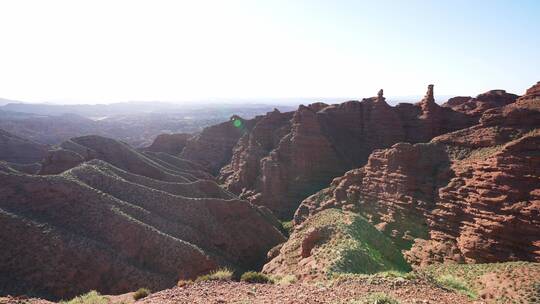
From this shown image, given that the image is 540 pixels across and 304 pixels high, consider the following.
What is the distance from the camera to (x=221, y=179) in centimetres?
9300

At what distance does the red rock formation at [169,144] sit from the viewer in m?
117

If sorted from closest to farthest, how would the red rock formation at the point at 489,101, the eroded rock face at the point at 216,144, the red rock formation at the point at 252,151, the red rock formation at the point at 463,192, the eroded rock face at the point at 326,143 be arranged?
1. the red rock formation at the point at 463,192
2. the red rock formation at the point at 489,101
3. the eroded rock face at the point at 326,143
4. the red rock formation at the point at 252,151
5. the eroded rock face at the point at 216,144

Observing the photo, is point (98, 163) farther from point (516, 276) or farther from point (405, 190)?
point (516, 276)

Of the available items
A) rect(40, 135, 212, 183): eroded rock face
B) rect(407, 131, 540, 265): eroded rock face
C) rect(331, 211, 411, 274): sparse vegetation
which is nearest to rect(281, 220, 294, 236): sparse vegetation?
rect(40, 135, 212, 183): eroded rock face

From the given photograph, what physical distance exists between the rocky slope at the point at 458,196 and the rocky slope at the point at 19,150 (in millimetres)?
78203

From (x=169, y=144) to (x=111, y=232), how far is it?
7888 cm

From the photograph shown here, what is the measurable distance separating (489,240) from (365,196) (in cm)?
1757

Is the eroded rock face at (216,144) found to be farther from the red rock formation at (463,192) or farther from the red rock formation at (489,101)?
the red rock formation at (463,192)

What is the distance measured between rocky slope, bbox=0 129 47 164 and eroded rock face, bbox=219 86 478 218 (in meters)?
49.2

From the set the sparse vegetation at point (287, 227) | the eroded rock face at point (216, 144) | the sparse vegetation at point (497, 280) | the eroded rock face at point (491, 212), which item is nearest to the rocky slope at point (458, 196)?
the eroded rock face at point (491, 212)

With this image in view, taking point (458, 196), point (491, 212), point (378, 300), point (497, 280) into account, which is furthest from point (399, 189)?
point (378, 300)

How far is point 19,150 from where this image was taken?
9900cm

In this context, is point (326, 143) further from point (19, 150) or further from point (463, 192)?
point (19, 150)

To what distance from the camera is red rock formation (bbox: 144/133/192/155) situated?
117 m
